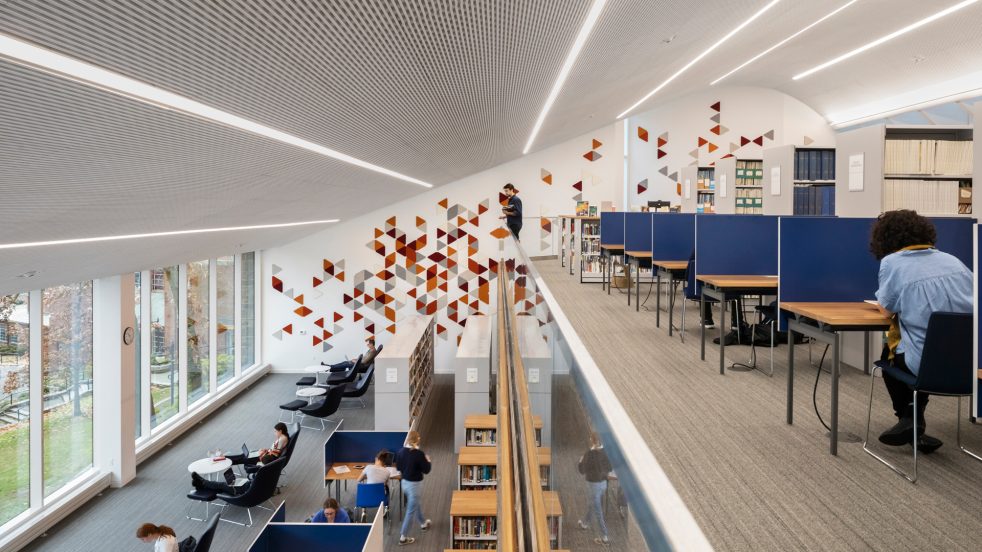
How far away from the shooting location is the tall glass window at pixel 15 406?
24.4 ft

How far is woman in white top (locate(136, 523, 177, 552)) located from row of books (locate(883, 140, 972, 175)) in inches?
279

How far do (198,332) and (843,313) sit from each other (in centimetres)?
1155

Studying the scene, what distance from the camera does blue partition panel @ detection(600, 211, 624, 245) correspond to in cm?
916

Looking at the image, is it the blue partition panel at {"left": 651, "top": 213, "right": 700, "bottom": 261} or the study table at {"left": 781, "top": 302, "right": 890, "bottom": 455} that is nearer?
the study table at {"left": 781, "top": 302, "right": 890, "bottom": 455}

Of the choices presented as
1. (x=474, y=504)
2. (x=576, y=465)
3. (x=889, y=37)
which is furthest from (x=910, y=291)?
(x=889, y=37)

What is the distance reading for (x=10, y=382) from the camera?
7.57 meters

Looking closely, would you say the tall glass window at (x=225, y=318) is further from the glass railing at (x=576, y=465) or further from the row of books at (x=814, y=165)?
the glass railing at (x=576, y=465)

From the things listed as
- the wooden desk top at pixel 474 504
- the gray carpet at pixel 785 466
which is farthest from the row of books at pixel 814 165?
the wooden desk top at pixel 474 504

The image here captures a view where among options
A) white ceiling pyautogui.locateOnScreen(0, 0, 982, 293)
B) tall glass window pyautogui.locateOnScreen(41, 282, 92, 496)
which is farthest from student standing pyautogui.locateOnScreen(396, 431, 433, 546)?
tall glass window pyautogui.locateOnScreen(41, 282, 92, 496)

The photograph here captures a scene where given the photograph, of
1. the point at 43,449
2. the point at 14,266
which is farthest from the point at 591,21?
the point at 43,449

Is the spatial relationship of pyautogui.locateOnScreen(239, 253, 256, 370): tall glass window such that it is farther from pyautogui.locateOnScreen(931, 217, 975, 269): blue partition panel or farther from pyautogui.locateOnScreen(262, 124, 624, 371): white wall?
pyautogui.locateOnScreen(931, 217, 975, 269): blue partition panel

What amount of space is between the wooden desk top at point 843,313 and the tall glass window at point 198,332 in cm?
1085

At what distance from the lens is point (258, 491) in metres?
8.20

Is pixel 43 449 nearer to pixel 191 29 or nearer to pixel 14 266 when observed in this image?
pixel 14 266
